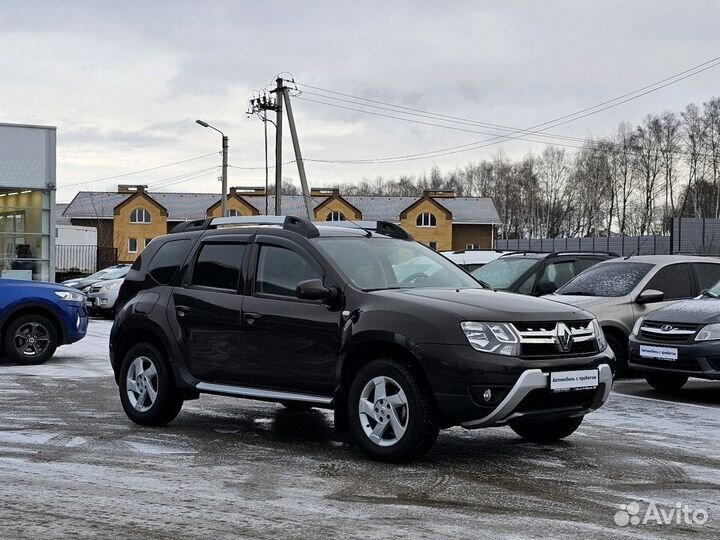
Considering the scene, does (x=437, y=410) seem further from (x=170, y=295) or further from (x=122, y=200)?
(x=122, y=200)

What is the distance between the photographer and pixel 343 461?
738 cm

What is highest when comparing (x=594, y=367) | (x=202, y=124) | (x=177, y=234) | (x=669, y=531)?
(x=202, y=124)

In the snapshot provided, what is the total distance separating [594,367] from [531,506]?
175cm

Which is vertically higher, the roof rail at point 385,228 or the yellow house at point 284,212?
the yellow house at point 284,212

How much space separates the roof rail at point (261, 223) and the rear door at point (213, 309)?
238 mm

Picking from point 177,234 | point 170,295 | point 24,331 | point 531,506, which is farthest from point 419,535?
point 24,331

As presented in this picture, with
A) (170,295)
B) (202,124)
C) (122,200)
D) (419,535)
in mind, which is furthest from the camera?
(122,200)

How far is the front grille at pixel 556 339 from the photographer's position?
23.2 feet

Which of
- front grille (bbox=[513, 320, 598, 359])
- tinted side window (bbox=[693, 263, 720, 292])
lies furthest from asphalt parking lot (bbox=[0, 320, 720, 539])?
tinted side window (bbox=[693, 263, 720, 292])

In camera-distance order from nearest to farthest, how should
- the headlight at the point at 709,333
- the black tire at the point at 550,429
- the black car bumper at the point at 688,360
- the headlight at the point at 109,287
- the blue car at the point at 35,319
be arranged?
1. the black tire at the point at 550,429
2. the black car bumper at the point at 688,360
3. the headlight at the point at 709,333
4. the blue car at the point at 35,319
5. the headlight at the point at 109,287

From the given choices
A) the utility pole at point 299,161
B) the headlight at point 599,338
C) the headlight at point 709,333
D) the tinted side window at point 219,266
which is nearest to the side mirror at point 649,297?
the headlight at point 709,333

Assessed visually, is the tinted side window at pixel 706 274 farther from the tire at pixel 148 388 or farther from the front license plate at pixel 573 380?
the tire at pixel 148 388

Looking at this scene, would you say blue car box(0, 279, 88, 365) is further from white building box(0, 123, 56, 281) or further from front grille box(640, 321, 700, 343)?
white building box(0, 123, 56, 281)

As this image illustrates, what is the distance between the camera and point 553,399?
7.14m
